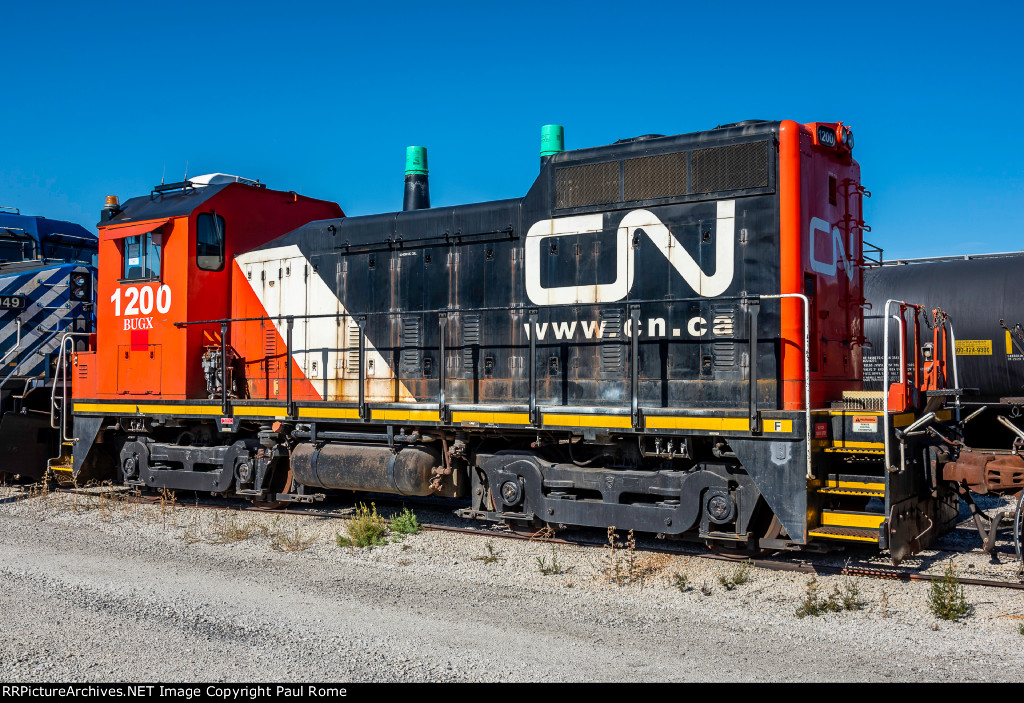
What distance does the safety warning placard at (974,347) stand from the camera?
1290cm

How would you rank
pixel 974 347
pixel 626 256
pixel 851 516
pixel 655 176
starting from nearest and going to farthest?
1. pixel 851 516
2. pixel 655 176
3. pixel 626 256
4. pixel 974 347

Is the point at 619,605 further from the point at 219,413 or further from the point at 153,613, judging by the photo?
the point at 219,413

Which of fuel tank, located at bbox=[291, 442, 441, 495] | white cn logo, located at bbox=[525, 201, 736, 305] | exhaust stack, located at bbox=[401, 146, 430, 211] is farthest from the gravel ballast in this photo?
exhaust stack, located at bbox=[401, 146, 430, 211]

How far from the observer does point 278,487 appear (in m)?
10.2

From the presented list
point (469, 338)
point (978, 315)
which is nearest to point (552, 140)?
point (469, 338)

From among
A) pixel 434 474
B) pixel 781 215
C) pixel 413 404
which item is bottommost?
pixel 434 474

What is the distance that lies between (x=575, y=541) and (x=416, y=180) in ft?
15.6

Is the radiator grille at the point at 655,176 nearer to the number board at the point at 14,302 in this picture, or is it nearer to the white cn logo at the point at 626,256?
the white cn logo at the point at 626,256

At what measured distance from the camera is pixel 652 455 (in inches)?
295

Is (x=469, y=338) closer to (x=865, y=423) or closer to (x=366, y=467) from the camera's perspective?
(x=366, y=467)

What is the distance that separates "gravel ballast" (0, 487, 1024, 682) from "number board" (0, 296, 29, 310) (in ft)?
A: 14.2

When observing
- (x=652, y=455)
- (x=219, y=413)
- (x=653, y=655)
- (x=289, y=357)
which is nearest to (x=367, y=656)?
(x=653, y=655)

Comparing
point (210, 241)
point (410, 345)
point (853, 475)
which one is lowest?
point (853, 475)

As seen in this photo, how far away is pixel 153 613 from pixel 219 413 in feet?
13.5
